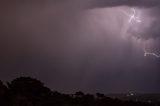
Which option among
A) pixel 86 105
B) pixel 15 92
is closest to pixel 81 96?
pixel 86 105

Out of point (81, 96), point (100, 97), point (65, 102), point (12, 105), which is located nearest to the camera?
point (12, 105)

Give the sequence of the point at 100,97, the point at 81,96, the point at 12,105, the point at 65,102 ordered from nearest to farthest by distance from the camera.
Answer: the point at 12,105, the point at 65,102, the point at 81,96, the point at 100,97

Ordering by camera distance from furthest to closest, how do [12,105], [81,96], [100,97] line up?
[100,97], [81,96], [12,105]

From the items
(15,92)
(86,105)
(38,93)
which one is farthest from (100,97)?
(15,92)

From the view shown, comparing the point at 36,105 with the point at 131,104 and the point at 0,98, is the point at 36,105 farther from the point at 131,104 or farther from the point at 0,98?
the point at 131,104

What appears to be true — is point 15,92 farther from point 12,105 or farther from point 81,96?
point 81,96

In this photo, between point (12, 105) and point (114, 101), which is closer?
point (12, 105)
